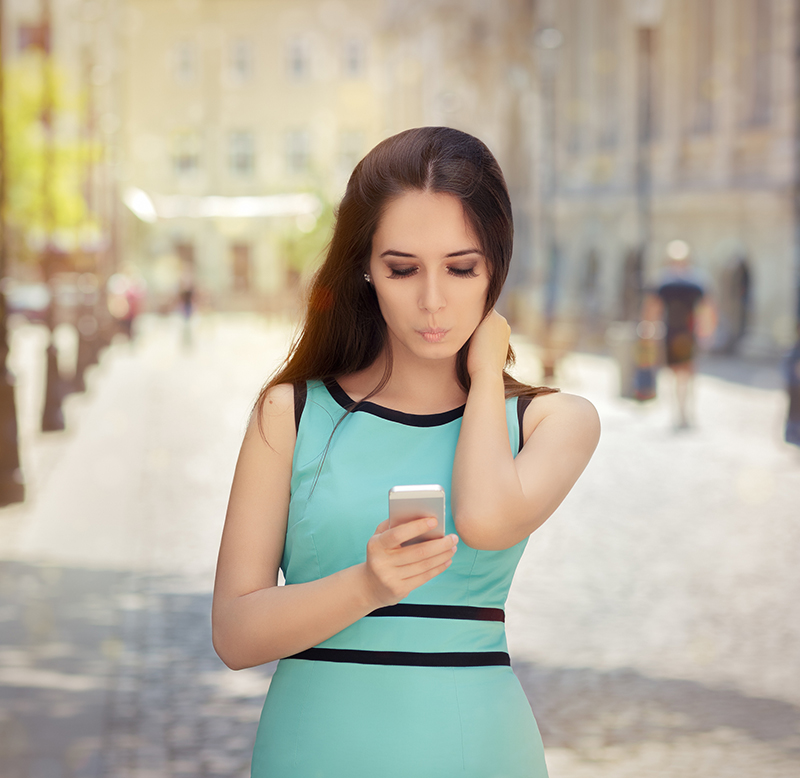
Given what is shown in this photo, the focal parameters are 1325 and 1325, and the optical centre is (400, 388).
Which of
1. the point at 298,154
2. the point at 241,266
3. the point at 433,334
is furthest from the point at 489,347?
the point at 241,266

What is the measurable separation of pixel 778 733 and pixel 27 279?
50717mm

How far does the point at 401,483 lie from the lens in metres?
1.99

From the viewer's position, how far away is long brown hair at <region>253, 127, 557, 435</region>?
202cm

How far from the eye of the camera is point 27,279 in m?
52.7

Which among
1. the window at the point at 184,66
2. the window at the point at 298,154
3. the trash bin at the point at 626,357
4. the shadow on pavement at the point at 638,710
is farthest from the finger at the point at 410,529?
the window at the point at 184,66

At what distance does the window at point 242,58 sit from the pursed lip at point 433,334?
59.0 m

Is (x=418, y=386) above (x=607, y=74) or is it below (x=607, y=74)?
below

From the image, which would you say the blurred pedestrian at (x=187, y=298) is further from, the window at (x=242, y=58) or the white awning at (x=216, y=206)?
the window at (x=242, y=58)

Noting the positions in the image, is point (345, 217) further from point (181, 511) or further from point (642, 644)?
point (181, 511)

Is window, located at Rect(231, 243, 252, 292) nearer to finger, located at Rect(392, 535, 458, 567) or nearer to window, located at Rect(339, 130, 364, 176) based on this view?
window, located at Rect(339, 130, 364, 176)

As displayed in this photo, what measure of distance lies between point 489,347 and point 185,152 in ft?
192

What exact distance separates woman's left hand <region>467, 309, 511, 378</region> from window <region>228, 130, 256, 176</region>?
58.1 metres

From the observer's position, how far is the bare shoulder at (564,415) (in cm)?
209

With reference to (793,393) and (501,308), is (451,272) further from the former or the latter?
(501,308)
